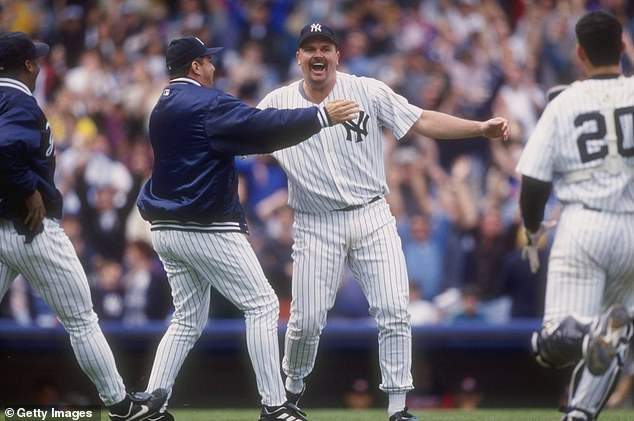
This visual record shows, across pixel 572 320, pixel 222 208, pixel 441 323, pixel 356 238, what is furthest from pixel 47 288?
pixel 441 323

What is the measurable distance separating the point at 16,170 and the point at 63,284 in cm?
69

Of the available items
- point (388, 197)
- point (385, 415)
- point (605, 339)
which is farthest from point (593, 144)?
point (388, 197)

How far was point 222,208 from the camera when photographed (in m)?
8.17

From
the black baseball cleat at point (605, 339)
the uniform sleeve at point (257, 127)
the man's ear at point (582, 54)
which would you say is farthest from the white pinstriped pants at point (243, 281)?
the man's ear at point (582, 54)

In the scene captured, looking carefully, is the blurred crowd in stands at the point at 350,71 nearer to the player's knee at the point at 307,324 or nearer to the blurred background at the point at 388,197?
the blurred background at the point at 388,197

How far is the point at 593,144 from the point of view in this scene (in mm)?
6785

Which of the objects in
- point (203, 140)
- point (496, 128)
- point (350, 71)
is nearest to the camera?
point (203, 140)

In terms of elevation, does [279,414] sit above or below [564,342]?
below

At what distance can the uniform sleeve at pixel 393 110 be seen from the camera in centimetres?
862

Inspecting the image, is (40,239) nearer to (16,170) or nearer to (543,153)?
(16,170)

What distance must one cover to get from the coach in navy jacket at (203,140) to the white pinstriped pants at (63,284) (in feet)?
1.92

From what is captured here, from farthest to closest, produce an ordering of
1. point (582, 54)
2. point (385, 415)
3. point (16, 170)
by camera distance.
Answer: point (385, 415)
point (16, 170)
point (582, 54)

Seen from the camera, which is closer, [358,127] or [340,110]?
[340,110]

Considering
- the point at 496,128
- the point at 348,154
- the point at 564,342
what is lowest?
the point at 564,342
